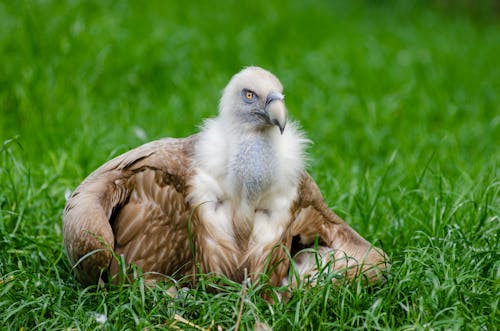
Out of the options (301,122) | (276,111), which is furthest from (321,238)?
(301,122)

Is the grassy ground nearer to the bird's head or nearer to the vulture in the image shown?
the vulture

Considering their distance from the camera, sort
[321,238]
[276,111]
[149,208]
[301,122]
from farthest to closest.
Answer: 1. [301,122]
2. [321,238]
3. [149,208]
4. [276,111]

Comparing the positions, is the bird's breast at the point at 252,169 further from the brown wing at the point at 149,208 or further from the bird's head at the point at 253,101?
the brown wing at the point at 149,208

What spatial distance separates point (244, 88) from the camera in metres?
3.89

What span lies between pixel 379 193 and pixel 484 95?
13.4 feet

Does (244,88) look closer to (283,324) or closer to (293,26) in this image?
(283,324)

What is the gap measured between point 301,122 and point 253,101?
3.11 m

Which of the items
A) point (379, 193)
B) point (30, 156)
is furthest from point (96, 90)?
point (379, 193)

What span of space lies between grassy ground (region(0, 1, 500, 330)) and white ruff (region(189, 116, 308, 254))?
0.32 meters

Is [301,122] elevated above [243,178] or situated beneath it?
situated beneath

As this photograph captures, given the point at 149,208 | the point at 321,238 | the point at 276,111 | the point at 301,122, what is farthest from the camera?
the point at 301,122

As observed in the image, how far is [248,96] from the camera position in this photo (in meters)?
3.86

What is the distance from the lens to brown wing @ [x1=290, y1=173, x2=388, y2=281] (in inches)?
156

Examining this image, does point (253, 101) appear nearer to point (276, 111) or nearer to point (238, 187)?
point (276, 111)
